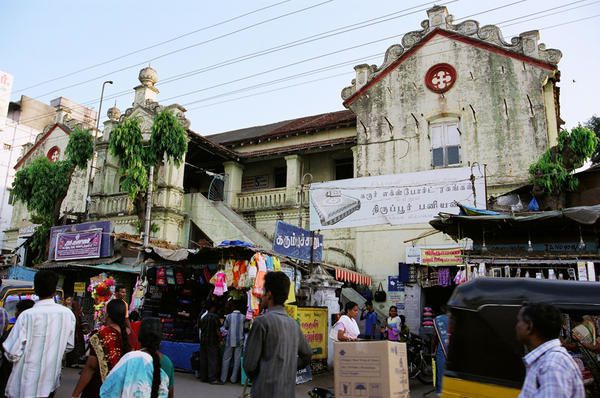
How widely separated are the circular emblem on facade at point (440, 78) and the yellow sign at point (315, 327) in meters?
10.0

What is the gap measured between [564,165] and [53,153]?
2465 centimetres

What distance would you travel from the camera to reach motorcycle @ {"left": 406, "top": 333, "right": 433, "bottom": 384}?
410 inches

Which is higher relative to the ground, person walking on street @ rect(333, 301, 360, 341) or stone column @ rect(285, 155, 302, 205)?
stone column @ rect(285, 155, 302, 205)

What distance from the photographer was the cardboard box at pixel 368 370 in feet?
16.8

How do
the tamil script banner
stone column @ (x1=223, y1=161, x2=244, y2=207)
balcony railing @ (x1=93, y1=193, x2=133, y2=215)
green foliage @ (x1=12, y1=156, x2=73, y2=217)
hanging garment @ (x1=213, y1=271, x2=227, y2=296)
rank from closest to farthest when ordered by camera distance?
1. the tamil script banner
2. hanging garment @ (x1=213, y1=271, x2=227, y2=296)
3. green foliage @ (x1=12, y1=156, x2=73, y2=217)
4. balcony railing @ (x1=93, y1=193, x2=133, y2=215)
5. stone column @ (x1=223, y1=161, x2=244, y2=207)

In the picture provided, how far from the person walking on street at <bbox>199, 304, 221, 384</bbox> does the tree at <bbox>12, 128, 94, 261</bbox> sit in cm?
1280

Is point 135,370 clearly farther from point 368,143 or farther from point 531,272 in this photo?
point 368,143

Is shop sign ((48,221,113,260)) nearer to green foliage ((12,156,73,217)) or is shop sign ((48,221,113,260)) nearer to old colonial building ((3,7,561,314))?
old colonial building ((3,7,561,314))

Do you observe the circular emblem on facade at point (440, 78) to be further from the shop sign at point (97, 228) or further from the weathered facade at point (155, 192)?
the shop sign at point (97, 228)

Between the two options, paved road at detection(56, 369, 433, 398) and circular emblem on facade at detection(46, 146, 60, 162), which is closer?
paved road at detection(56, 369, 433, 398)

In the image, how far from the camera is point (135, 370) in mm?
3373

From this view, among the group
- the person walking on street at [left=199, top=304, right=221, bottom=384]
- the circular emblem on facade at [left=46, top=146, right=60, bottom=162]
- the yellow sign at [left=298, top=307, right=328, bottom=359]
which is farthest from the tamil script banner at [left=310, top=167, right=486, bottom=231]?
the circular emblem on facade at [left=46, top=146, right=60, bottom=162]

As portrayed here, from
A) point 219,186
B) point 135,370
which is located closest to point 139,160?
point 219,186

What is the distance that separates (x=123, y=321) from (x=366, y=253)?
13120mm
